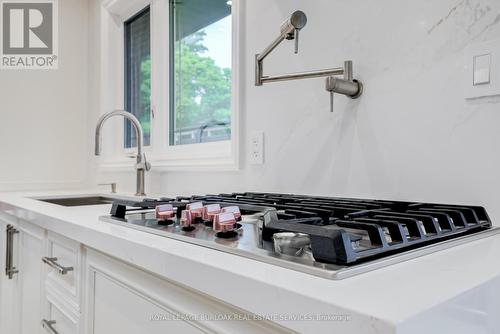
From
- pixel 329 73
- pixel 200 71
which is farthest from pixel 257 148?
pixel 200 71

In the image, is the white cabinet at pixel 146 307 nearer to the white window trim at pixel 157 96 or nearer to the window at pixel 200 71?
the white window trim at pixel 157 96

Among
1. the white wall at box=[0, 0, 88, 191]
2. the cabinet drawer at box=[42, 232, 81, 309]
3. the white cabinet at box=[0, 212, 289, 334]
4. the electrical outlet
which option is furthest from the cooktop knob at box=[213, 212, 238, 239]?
the white wall at box=[0, 0, 88, 191]

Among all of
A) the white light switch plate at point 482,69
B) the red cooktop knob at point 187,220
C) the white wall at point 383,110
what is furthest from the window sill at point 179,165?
the white light switch plate at point 482,69

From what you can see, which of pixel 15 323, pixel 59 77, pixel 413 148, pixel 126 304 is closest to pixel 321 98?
pixel 413 148

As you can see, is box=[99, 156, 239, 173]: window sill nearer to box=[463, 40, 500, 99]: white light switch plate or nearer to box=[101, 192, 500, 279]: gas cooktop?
box=[101, 192, 500, 279]: gas cooktop

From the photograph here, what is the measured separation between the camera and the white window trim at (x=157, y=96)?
4.77 feet

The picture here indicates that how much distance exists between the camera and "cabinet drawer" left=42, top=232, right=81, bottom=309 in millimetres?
917

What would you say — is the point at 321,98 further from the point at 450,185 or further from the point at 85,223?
the point at 85,223

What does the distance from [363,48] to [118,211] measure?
2.42 ft

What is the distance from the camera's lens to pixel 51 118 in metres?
2.56

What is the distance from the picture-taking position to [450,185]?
2.82 ft

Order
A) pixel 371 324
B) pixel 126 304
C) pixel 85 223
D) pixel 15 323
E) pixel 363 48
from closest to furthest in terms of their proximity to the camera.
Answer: pixel 371 324 < pixel 126 304 < pixel 85 223 < pixel 363 48 < pixel 15 323

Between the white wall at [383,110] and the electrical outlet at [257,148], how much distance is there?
23 mm

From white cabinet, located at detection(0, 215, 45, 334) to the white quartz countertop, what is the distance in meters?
0.76
